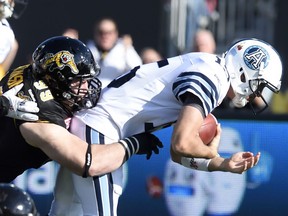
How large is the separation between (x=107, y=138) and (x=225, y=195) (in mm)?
2333

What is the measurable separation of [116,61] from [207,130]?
3.62 m

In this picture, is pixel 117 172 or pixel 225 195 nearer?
pixel 117 172

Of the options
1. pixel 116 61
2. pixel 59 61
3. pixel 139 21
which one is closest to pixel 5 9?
pixel 59 61

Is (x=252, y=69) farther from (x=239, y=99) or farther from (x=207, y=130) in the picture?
(x=207, y=130)

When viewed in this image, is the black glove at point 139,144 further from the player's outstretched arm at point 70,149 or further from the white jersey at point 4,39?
the white jersey at point 4,39

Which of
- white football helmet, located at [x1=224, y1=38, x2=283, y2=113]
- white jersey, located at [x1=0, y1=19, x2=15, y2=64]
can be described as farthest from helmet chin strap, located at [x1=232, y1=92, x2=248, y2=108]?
white jersey, located at [x1=0, y1=19, x2=15, y2=64]

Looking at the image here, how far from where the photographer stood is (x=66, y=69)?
498 cm

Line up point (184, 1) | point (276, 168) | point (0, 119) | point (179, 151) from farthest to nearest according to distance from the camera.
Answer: point (184, 1)
point (276, 168)
point (0, 119)
point (179, 151)

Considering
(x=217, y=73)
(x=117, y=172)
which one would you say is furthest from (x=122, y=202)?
(x=217, y=73)

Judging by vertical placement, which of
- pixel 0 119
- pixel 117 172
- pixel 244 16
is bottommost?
pixel 244 16

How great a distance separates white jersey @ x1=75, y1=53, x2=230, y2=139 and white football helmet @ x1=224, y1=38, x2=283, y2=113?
95 millimetres

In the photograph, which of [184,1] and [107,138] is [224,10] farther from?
[107,138]

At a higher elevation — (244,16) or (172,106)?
(172,106)

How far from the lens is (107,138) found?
509 centimetres
